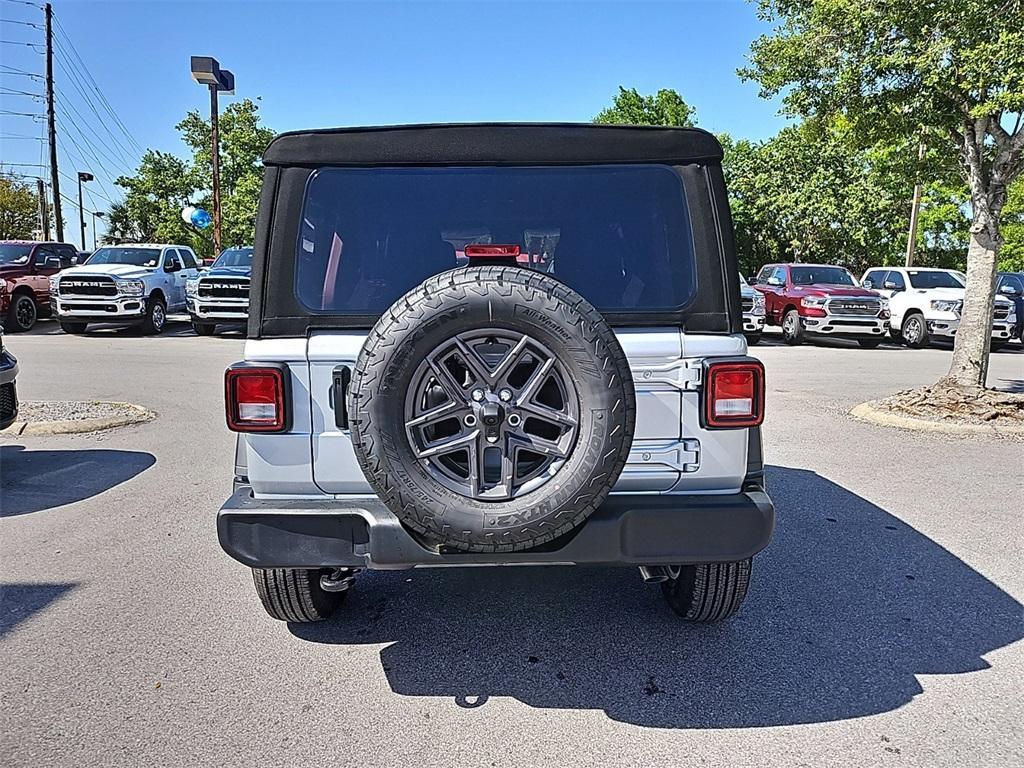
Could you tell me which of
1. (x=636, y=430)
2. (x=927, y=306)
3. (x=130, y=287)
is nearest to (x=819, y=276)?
(x=927, y=306)

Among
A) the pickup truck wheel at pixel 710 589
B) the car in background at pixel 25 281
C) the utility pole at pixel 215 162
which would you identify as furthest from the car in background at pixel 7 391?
the utility pole at pixel 215 162

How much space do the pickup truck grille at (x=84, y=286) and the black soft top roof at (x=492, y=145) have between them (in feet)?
51.7

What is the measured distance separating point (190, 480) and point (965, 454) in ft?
22.0

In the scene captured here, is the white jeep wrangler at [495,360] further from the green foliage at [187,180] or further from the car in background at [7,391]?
the green foliage at [187,180]

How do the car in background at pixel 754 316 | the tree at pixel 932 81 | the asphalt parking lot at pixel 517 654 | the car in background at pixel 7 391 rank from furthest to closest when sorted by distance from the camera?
the car in background at pixel 754 316, the tree at pixel 932 81, the car in background at pixel 7 391, the asphalt parking lot at pixel 517 654

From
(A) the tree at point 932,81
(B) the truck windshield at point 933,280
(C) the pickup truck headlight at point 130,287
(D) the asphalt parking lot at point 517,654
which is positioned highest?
(A) the tree at point 932,81

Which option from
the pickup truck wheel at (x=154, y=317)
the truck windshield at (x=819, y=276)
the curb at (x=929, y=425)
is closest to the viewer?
the curb at (x=929, y=425)

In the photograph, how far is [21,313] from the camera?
58.1 ft

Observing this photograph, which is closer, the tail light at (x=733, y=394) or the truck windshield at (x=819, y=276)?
the tail light at (x=733, y=394)

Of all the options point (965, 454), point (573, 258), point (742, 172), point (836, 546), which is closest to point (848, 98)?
point (965, 454)

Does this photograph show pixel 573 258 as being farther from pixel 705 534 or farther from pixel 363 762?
pixel 363 762

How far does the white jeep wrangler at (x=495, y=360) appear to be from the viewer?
2.64 meters

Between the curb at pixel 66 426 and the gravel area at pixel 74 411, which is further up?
the gravel area at pixel 74 411

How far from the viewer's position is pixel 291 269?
120 inches
